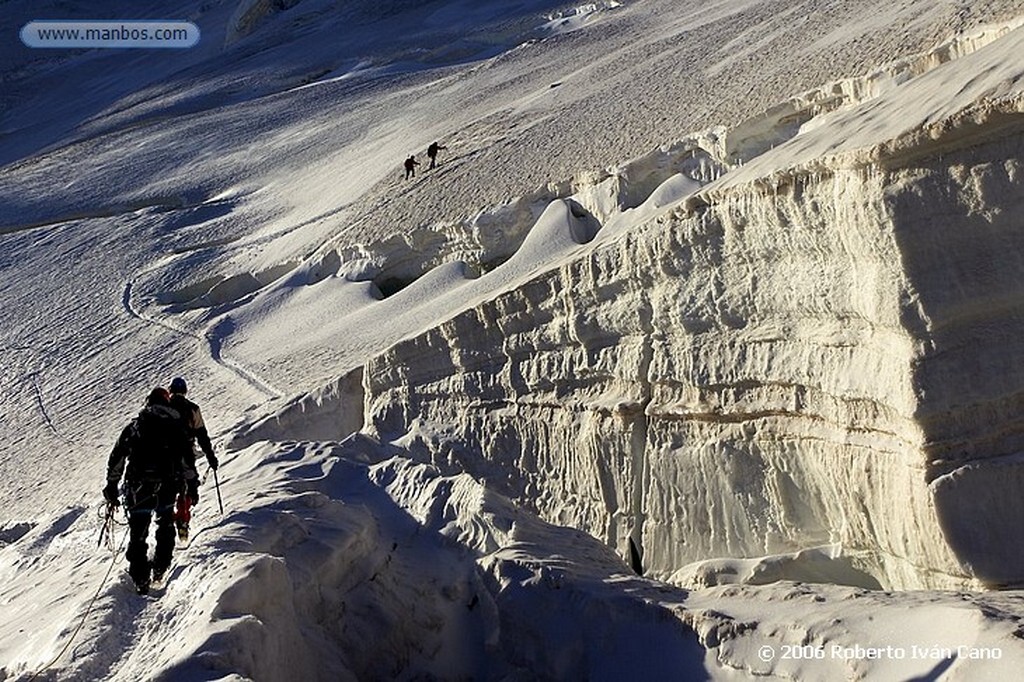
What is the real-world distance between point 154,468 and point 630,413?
3.28m

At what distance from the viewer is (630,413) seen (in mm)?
8391

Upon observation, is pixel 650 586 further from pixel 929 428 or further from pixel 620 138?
pixel 620 138

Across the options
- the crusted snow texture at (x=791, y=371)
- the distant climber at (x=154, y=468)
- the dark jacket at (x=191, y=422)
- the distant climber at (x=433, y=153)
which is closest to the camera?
the distant climber at (x=154, y=468)

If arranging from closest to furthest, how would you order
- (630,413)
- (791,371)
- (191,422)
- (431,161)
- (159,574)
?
(159,574), (191,422), (791,371), (630,413), (431,161)

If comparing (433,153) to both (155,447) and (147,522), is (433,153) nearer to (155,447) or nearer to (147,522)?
(155,447)

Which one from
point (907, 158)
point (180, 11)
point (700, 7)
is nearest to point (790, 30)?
point (700, 7)

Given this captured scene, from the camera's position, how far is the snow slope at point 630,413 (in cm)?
534

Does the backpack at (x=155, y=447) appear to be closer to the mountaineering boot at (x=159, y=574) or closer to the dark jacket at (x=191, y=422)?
the dark jacket at (x=191, y=422)

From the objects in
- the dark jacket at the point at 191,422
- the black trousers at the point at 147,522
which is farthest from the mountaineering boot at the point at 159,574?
the dark jacket at the point at 191,422

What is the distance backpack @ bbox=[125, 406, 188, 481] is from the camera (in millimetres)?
6059

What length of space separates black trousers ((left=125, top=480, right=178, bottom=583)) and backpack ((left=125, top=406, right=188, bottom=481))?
1.7 inches

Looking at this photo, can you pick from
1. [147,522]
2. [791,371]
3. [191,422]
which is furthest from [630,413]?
[147,522]

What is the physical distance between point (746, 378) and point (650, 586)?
6.50 feet

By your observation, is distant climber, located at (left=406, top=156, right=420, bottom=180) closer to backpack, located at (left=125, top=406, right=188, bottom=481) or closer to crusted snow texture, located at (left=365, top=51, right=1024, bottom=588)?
crusted snow texture, located at (left=365, top=51, right=1024, bottom=588)
